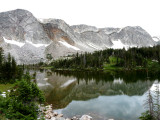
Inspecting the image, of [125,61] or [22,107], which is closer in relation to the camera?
[22,107]

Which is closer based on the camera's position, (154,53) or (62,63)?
(154,53)

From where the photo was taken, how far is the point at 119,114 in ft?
62.6

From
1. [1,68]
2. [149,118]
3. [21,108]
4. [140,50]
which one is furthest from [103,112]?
[140,50]

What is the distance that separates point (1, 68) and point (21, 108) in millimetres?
30182

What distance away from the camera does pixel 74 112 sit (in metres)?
20.1

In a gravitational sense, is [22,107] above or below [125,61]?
below

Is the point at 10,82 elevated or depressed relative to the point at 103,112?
elevated

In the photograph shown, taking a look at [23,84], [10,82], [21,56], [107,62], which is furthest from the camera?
[21,56]

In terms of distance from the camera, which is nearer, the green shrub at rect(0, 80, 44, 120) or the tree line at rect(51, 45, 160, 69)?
the green shrub at rect(0, 80, 44, 120)

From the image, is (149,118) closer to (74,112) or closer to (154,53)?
(74,112)

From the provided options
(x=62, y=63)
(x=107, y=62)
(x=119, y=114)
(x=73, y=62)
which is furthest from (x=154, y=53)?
(x=119, y=114)

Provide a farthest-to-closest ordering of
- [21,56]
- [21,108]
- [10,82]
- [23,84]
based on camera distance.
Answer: [21,56] → [10,82] → [23,84] → [21,108]

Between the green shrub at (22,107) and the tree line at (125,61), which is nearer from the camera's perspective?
the green shrub at (22,107)

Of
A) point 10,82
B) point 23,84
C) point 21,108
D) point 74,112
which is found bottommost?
point 74,112
